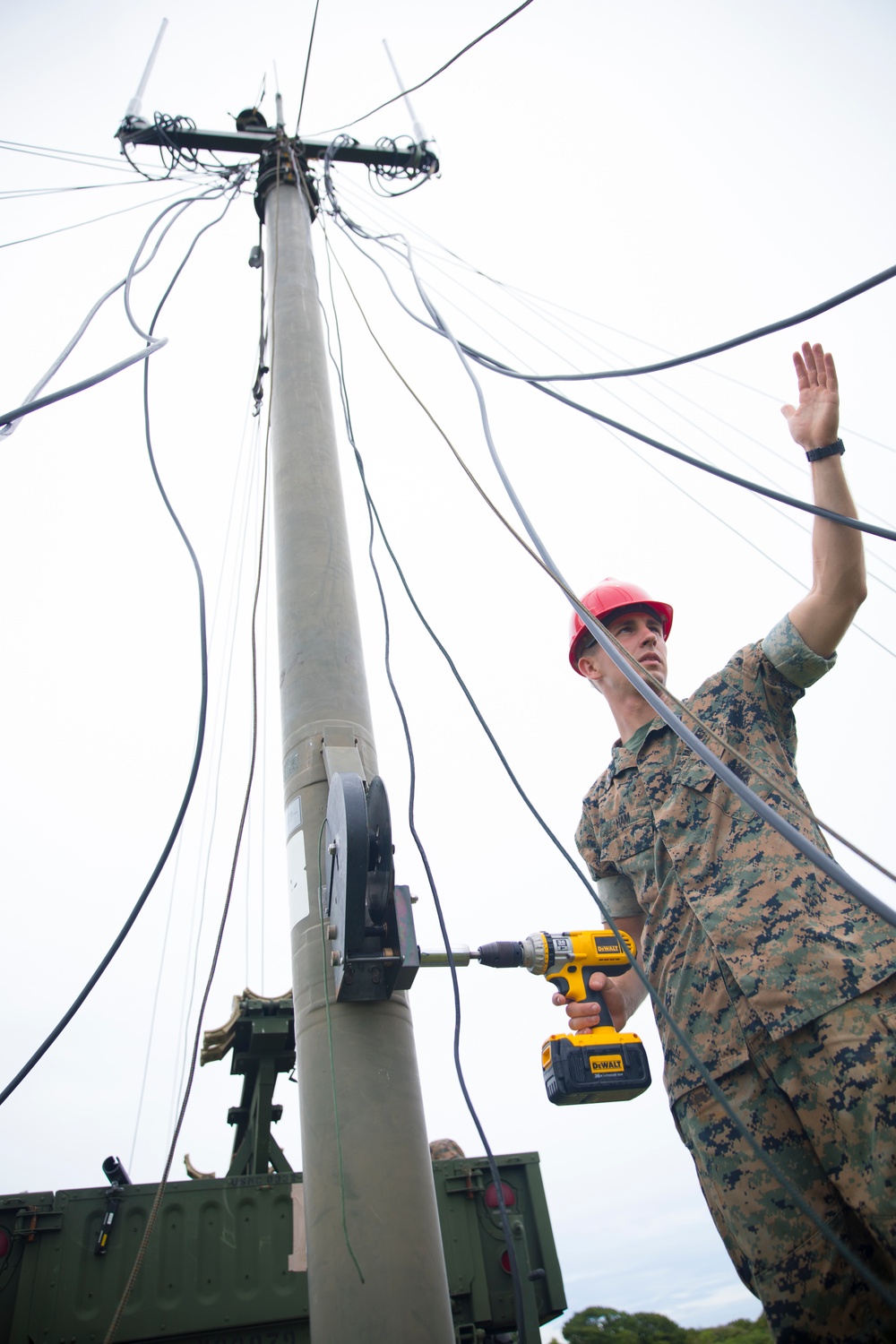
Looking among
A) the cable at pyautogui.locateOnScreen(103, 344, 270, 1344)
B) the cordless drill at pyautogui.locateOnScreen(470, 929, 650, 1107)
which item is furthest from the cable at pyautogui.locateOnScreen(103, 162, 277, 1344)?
the cordless drill at pyautogui.locateOnScreen(470, 929, 650, 1107)

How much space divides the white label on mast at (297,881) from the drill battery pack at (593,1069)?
0.75 metres

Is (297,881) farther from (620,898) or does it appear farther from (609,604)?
(609,604)

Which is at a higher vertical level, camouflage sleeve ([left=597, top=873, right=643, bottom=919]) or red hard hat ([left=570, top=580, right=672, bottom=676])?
red hard hat ([left=570, top=580, right=672, bottom=676])

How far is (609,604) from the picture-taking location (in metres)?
2.72

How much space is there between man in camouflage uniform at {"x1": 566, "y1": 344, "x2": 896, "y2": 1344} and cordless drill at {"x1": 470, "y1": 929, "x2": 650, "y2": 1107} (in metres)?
0.05

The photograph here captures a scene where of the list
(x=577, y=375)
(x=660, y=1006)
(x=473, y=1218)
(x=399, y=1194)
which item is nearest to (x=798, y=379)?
(x=577, y=375)

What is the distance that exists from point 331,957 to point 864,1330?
125 centimetres

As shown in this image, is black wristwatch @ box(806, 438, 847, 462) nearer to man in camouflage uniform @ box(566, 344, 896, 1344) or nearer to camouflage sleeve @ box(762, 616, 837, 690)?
man in camouflage uniform @ box(566, 344, 896, 1344)

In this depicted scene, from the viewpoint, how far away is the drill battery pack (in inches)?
79.7

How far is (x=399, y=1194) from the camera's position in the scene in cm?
158

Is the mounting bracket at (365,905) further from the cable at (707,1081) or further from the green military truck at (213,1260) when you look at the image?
the green military truck at (213,1260)

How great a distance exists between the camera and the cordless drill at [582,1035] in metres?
2.04

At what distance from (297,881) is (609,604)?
1389 mm

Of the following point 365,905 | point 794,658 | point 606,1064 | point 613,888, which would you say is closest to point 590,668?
point 613,888
